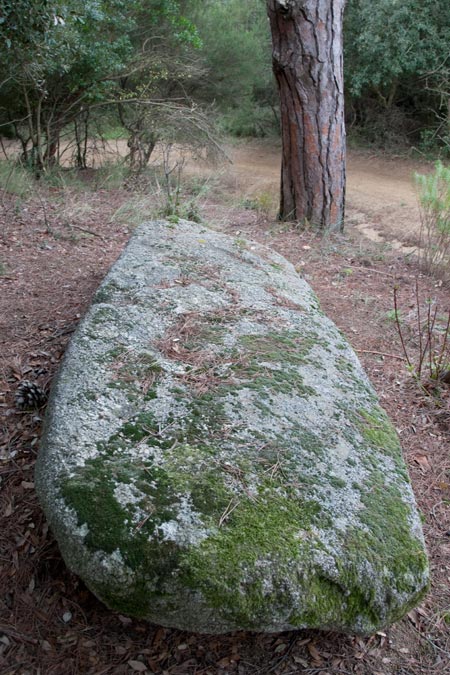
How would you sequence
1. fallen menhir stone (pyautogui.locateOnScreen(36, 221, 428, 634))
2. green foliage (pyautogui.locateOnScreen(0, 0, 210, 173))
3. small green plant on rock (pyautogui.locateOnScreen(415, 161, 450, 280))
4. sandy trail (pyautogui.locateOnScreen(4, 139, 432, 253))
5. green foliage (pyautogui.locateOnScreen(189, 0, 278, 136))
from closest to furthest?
fallen menhir stone (pyautogui.locateOnScreen(36, 221, 428, 634)), small green plant on rock (pyautogui.locateOnScreen(415, 161, 450, 280)), green foliage (pyautogui.locateOnScreen(0, 0, 210, 173)), sandy trail (pyautogui.locateOnScreen(4, 139, 432, 253)), green foliage (pyautogui.locateOnScreen(189, 0, 278, 136))

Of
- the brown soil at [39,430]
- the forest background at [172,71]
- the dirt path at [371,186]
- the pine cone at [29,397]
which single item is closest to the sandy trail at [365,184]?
the dirt path at [371,186]

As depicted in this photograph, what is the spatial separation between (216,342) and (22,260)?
2795 millimetres

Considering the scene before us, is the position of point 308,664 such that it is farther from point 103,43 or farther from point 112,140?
point 112,140

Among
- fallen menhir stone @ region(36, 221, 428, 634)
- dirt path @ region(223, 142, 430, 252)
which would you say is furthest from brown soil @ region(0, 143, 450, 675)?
dirt path @ region(223, 142, 430, 252)

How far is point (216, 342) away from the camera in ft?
8.88

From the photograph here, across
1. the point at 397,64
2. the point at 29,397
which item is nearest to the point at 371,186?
the point at 397,64

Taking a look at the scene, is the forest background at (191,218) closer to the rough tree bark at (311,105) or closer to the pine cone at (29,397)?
the pine cone at (29,397)

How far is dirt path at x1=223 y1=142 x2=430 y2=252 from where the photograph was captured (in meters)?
9.60

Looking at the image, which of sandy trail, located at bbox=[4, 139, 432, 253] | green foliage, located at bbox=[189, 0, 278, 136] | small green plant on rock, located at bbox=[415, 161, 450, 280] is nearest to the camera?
small green plant on rock, located at bbox=[415, 161, 450, 280]

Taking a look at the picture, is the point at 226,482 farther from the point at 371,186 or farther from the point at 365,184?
the point at 365,184

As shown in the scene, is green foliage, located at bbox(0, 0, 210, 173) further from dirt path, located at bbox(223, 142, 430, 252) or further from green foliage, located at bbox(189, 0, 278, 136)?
dirt path, located at bbox(223, 142, 430, 252)

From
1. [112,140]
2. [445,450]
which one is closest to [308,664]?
[445,450]

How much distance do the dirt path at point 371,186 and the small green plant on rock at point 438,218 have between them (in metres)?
1.93

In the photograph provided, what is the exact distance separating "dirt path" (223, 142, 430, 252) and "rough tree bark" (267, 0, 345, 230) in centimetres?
178
